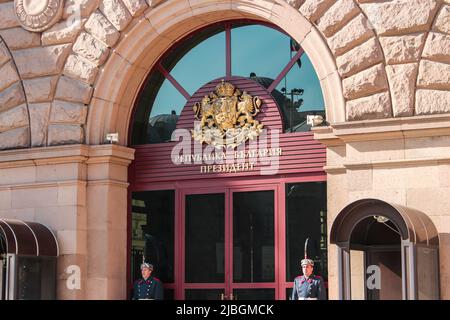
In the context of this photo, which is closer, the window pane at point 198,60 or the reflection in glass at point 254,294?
the reflection in glass at point 254,294

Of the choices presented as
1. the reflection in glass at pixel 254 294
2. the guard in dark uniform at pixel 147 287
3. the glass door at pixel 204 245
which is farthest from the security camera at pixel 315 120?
the guard in dark uniform at pixel 147 287

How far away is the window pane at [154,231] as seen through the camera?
18.2 meters

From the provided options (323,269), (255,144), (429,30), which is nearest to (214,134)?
(255,144)

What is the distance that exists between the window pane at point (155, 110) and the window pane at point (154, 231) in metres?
1.04

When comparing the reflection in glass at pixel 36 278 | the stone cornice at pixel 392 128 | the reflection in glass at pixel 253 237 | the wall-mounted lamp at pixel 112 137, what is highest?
the wall-mounted lamp at pixel 112 137

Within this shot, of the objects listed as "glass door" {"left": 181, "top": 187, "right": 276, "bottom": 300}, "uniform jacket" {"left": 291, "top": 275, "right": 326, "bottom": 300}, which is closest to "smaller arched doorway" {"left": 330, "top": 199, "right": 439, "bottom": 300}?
"uniform jacket" {"left": 291, "top": 275, "right": 326, "bottom": 300}

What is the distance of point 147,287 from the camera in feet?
58.3

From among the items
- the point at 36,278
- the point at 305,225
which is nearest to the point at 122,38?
the point at 36,278

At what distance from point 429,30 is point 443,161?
1978 millimetres

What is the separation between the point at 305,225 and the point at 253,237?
978 mm

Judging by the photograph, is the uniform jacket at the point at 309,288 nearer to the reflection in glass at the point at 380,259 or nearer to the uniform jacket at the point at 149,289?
the reflection in glass at the point at 380,259

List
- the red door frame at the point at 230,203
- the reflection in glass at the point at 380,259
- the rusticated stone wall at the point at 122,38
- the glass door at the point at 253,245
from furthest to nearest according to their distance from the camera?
the glass door at the point at 253,245 < the red door frame at the point at 230,203 < the reflection in glass at the point at 380,259 < the rusticated stone wall at the point at 122,38

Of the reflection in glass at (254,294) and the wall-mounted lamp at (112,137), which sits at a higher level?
the wall-mounted lamp at (112,137)

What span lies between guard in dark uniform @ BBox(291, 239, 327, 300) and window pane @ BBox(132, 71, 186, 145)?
385 cm
